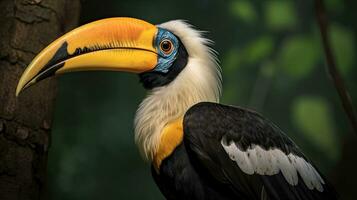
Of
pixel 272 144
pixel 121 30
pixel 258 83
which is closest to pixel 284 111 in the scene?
pixel 258 83

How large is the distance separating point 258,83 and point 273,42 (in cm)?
17

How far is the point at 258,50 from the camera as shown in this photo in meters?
2.09

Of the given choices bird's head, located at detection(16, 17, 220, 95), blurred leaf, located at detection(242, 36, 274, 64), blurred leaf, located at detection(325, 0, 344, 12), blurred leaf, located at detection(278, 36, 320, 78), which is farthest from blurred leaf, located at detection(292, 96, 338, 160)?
bird's head, located at detection(16, 17, 220, 95)

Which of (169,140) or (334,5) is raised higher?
(334,5)

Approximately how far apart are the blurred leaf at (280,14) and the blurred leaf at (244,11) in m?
0.05

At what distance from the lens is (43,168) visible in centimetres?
132

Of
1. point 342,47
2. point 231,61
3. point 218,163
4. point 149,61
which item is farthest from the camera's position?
point 231,61

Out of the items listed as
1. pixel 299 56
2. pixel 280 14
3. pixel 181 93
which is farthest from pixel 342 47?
pixel 181 93

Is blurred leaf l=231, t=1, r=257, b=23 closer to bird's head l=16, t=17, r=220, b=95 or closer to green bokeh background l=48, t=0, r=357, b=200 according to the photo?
green bokeh background l=48, t=0, r=357, b=200

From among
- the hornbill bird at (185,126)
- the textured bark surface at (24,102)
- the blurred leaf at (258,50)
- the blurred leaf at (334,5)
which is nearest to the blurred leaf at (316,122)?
the blurred leaf at (258,50)

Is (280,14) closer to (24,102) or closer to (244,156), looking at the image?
(244,156)

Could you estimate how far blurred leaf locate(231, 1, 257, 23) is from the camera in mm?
2109

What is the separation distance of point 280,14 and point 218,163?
1020 mm

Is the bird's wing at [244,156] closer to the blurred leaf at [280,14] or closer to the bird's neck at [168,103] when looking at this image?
the bird's neck at [168,103]
